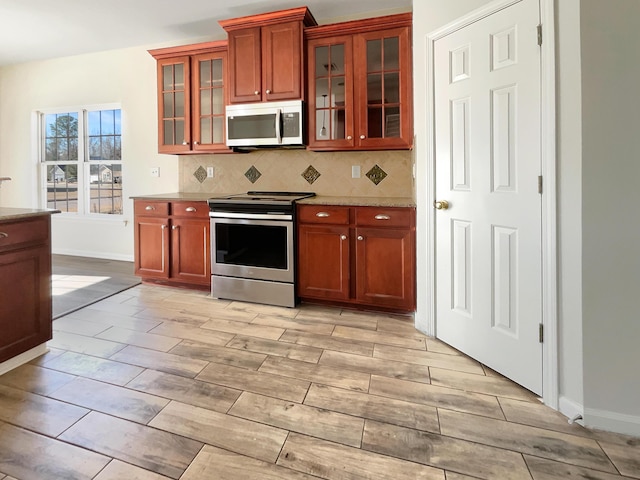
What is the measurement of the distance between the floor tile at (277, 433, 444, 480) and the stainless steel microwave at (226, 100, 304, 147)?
2530 millimetres

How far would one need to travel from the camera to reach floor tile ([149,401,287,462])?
1.46 meters

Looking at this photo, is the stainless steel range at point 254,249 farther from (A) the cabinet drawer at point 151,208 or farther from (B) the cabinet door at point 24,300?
(B) the cabinet door at point 24,300

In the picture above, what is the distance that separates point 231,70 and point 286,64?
57 centimetres

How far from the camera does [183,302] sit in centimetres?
329

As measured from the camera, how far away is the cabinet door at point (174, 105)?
12.4 ft

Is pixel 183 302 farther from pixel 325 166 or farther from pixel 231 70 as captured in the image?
pixel 231 70

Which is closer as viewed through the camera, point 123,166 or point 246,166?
point 246,166

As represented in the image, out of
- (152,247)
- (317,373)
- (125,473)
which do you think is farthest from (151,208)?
(125,473)

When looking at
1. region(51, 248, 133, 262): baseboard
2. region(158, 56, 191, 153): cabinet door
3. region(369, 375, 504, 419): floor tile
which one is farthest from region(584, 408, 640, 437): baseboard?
region(51, 248, 133, 262): baseboard

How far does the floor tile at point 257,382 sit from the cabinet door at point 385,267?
3.89 ft

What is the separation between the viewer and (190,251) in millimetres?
3562

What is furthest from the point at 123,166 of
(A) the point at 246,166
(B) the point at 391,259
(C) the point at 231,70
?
(B) the point at 391,259

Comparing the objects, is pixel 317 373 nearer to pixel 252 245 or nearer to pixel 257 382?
pixel 257 382

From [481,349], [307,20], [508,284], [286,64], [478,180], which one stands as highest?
[307,20]
